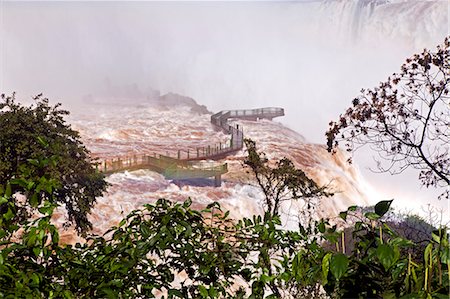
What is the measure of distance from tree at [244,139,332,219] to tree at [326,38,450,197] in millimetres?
189

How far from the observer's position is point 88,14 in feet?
7.50

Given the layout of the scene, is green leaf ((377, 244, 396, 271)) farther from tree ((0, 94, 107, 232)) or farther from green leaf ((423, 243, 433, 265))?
tree ((0, 94, 107, 232))

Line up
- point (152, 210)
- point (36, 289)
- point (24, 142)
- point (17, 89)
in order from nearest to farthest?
1. point (36, 289)
2. point (152, 210)
3. point (24, 142)
4. point (17, 89)

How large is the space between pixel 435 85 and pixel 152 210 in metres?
1.70

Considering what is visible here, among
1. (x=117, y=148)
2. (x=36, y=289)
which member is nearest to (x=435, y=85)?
(x=117, y=148)

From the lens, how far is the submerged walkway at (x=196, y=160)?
2.24m

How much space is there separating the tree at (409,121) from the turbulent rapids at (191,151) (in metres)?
0.13

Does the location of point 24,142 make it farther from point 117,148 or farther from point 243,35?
point 243,35

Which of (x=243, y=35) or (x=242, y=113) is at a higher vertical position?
(x=243, y=35)

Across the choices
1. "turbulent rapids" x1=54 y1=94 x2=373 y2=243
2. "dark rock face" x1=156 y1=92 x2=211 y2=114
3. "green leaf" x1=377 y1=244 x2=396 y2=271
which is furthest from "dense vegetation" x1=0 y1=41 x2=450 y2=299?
"dark rock face" x1=156 y1=92 x2=211 y2=114

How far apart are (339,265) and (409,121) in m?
1.84

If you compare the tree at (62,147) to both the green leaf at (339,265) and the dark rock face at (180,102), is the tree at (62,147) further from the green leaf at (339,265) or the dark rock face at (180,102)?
the green leaf at (339,265)

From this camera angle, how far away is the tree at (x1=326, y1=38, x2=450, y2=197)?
223 centimetres

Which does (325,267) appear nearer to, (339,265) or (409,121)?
(339,265)
